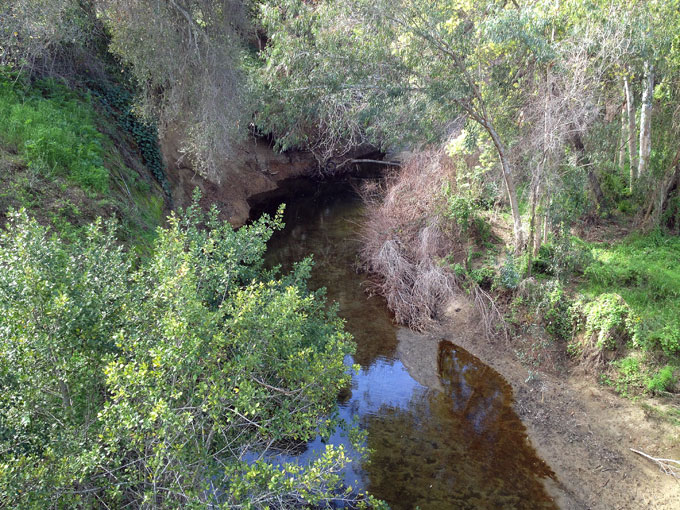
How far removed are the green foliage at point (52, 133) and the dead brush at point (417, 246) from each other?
7.22 meters

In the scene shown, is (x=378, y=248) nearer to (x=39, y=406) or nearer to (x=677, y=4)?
(x=677, y=4)

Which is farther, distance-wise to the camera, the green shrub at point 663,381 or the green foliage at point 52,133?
the green foliage at point 52,133

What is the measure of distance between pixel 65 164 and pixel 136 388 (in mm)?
7724

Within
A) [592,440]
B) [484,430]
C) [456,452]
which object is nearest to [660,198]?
[592,440]

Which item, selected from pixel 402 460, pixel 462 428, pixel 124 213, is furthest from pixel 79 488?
pixel 124 213

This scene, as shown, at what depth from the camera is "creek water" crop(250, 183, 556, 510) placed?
23.5 ft

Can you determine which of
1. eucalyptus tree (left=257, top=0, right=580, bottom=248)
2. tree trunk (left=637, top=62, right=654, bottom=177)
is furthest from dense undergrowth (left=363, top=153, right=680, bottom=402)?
eucalyptus tree (left=257, top=0, right=580, bottom=248)

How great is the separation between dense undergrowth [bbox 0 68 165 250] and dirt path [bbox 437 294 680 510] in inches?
328

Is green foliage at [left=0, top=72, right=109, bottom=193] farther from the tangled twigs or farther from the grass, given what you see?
the tangled twigs

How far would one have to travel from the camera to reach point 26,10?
9.23 meters

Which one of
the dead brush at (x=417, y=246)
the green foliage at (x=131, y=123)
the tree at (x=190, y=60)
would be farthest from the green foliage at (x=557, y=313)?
the green foliage at (x=131, y=123)

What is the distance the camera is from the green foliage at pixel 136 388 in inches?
148

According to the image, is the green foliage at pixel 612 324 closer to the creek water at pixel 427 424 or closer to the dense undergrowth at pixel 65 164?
the creek water at pixel 427 424

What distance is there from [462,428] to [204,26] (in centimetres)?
1100
